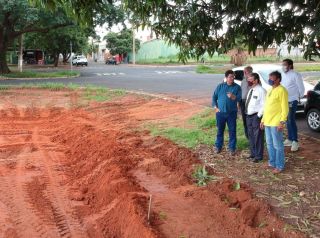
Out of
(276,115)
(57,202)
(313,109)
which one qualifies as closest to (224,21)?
(276,115)

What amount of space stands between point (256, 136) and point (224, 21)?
3.01 metres

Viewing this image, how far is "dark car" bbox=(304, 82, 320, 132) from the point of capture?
10742 mm

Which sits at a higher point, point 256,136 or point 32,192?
point 256,136

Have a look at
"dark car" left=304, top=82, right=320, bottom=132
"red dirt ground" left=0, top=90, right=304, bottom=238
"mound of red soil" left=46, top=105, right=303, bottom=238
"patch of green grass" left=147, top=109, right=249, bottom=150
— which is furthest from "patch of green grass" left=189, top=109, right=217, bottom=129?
"dark car" left=304, top=82, right=320, bottom=132

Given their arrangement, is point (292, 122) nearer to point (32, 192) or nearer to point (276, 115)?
point (276, 115)

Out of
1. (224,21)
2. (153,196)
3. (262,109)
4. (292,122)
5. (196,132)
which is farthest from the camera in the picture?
(196,132)

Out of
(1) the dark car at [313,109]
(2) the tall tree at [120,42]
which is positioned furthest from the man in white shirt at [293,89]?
(2) the tall tree at [120,42]

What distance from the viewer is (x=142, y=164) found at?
852 cm

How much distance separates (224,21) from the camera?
5.61m

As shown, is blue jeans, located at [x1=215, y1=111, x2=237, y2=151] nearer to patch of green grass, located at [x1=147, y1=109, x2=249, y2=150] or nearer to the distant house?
patch of green grass, located at [x1=147, y1=109, x2=249, y2=150]

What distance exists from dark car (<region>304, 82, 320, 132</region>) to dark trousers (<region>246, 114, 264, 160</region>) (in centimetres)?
326

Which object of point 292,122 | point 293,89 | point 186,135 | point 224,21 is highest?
point 224,21

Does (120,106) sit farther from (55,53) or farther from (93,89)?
(55,53)

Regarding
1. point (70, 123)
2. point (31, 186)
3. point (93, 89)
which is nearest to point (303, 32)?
point (31, 186)
